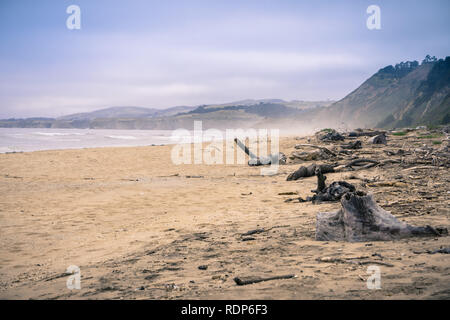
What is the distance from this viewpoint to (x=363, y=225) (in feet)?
12.5

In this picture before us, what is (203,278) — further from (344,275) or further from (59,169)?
(59,169)

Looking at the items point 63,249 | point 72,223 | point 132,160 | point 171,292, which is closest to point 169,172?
point 132,160

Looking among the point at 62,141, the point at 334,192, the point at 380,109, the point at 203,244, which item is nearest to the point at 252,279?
the point at 203,244

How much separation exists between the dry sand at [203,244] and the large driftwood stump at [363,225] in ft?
0.51

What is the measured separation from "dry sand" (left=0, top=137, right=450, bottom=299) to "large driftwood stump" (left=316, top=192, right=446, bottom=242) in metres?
0.15

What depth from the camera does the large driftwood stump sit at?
3.67 m

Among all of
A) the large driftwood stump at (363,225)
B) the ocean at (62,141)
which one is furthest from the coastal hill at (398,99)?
the ocean at (62,141)

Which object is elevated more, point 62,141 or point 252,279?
point 62,141

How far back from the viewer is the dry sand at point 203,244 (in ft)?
8.87

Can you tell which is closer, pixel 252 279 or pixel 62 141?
pixel 252 279

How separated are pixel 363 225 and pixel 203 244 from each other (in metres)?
1.97

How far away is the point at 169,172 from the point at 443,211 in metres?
11.0

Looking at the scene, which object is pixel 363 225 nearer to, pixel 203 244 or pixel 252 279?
pixel 252 279

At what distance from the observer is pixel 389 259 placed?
9.96ft
